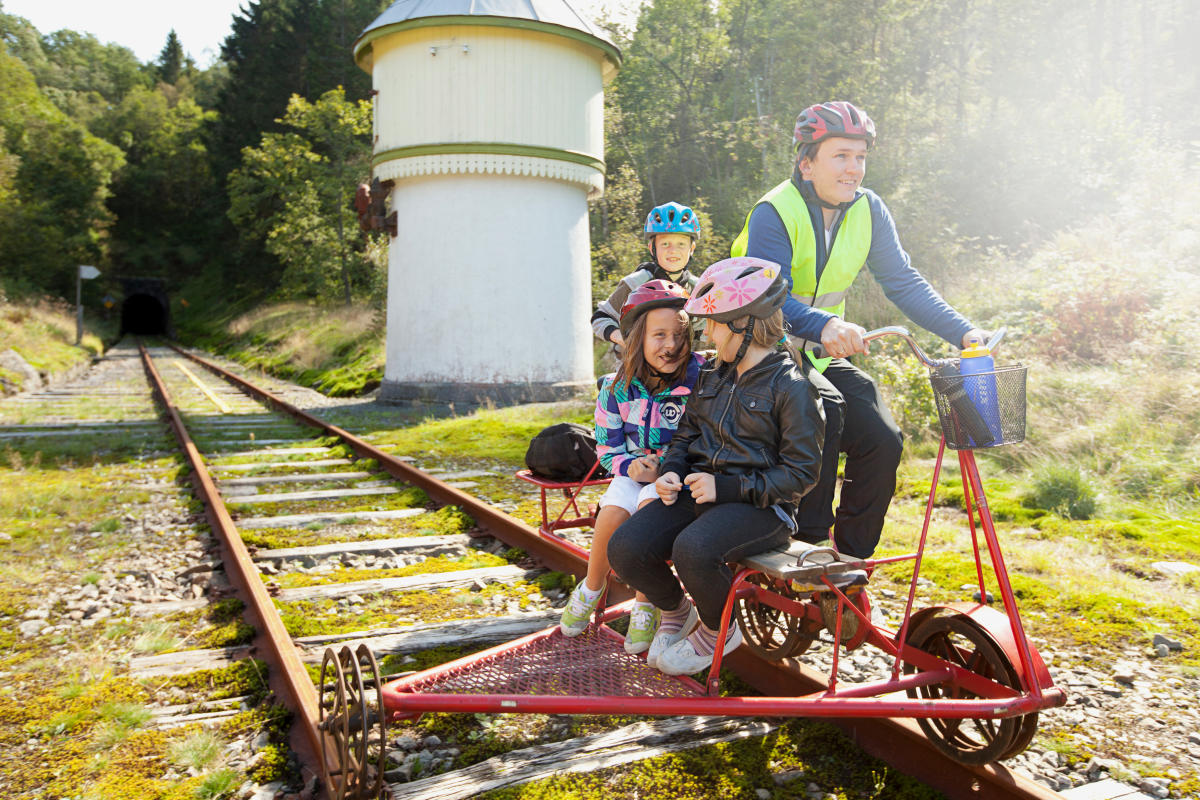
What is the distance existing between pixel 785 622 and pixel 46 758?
276cm

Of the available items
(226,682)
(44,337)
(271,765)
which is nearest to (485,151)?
(226,682)

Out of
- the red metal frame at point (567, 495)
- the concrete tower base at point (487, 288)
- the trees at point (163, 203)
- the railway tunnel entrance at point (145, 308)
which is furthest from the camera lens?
the trees at point (163, 203)

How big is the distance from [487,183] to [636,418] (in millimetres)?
11080

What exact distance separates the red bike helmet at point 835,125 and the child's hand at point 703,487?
1.25 m

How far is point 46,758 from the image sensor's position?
2.99 meters

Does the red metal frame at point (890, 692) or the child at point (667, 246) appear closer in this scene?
the red metal frame at point (890, 692)

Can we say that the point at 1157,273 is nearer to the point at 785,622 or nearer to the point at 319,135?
the point at 785,622

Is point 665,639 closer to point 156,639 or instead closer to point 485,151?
point 156,639

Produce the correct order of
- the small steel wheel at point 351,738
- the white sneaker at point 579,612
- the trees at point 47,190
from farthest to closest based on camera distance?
the trees at point 47,190 → the white sneaker at point 579,612 → the small steel wheel at point 351,738

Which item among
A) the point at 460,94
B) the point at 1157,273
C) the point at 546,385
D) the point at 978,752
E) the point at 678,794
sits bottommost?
the point at 678,794

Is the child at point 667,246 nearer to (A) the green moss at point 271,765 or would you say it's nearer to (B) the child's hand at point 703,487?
(B) the child's hand at point 703,487

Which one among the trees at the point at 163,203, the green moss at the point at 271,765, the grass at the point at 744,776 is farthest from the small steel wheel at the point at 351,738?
the trees at the point at 163,203

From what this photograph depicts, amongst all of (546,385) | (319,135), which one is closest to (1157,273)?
(546,385)

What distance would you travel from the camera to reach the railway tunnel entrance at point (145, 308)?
53688mm
